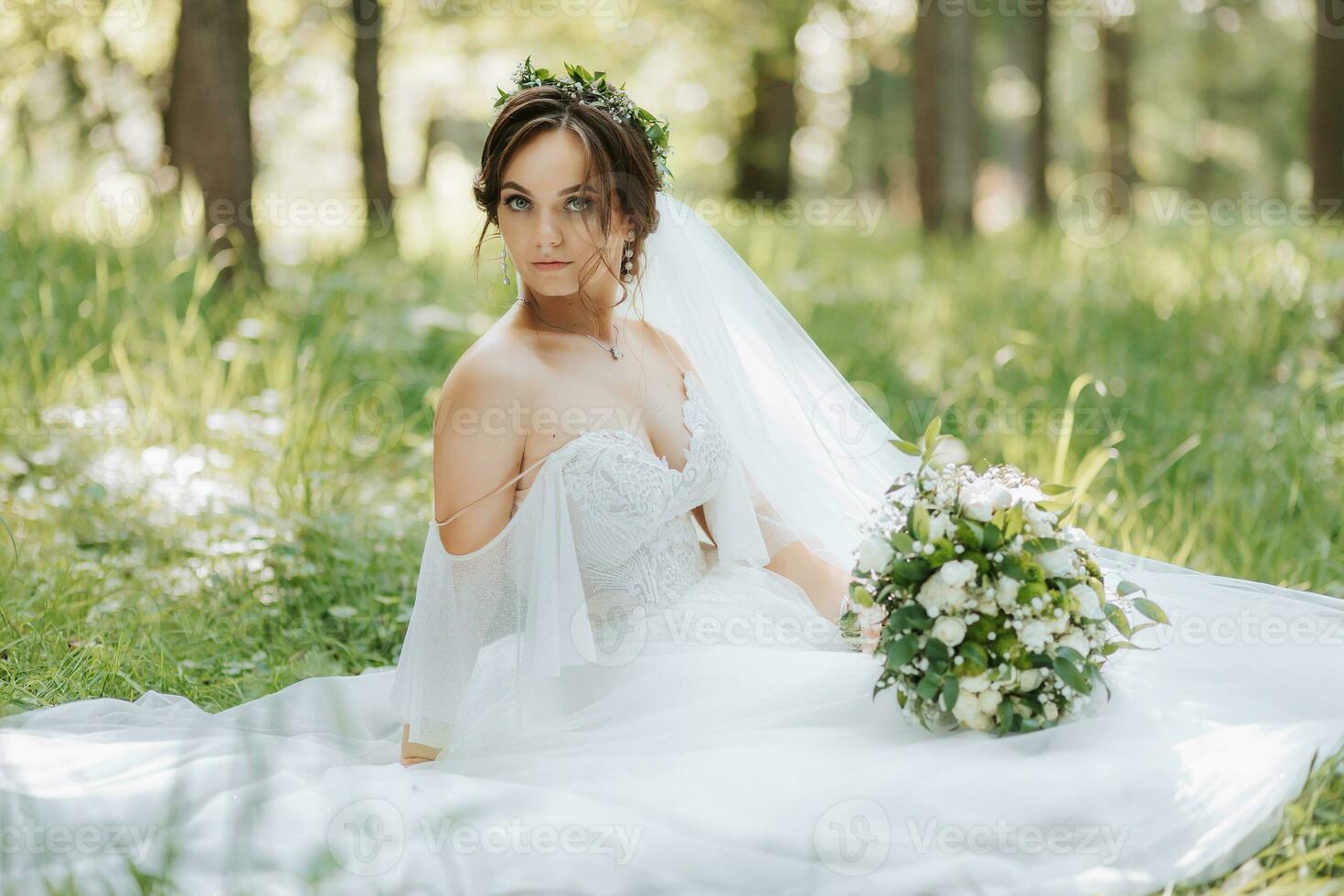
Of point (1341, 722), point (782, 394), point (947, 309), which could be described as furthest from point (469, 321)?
point (1341, 722)

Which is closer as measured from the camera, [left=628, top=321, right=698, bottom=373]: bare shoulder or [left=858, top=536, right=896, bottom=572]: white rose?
[left=858, top=536, right=896, bottom=572]: white rose

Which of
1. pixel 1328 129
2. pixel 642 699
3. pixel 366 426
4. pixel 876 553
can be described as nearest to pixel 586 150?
pixel 876 553

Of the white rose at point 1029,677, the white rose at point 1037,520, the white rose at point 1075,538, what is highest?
the white rose at point 1037,520

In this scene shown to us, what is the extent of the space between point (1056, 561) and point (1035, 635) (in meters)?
0.16

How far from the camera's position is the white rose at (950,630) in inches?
91.1

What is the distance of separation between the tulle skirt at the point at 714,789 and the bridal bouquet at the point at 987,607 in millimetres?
87

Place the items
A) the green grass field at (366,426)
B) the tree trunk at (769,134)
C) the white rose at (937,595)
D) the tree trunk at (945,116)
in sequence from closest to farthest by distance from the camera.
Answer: the white rose at (937,595) → the green grass field at (366,426) → the tree trunk at (945,116) → the tree trunk at (769,134)

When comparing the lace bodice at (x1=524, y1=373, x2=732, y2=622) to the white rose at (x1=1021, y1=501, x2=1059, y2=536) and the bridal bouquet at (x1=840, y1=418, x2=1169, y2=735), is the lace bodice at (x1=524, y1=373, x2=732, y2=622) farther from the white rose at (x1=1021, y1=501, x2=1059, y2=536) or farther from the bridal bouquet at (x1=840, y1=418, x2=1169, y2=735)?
the white rose at (x1=1021, y1=501, x2=1059, y2=536)

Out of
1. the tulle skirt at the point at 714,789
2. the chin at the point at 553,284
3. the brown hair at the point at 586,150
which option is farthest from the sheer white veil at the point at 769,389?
the tulle skirt at the point at 714,789

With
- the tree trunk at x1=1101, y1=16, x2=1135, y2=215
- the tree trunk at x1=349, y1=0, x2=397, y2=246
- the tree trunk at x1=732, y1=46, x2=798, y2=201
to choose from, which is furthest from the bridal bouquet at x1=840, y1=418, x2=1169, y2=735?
the tree trunk at x1=1101, y1=16, x2=1135, y2=215

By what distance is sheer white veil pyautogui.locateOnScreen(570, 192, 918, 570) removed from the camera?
10.7ft

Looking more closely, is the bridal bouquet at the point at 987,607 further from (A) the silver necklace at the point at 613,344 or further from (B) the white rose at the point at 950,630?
(A) the silver necklace at the point at 613,344

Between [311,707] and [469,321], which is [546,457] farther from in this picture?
[469,321]

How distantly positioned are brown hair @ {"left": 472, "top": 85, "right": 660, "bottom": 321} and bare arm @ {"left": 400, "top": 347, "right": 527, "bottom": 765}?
1.13 feet
